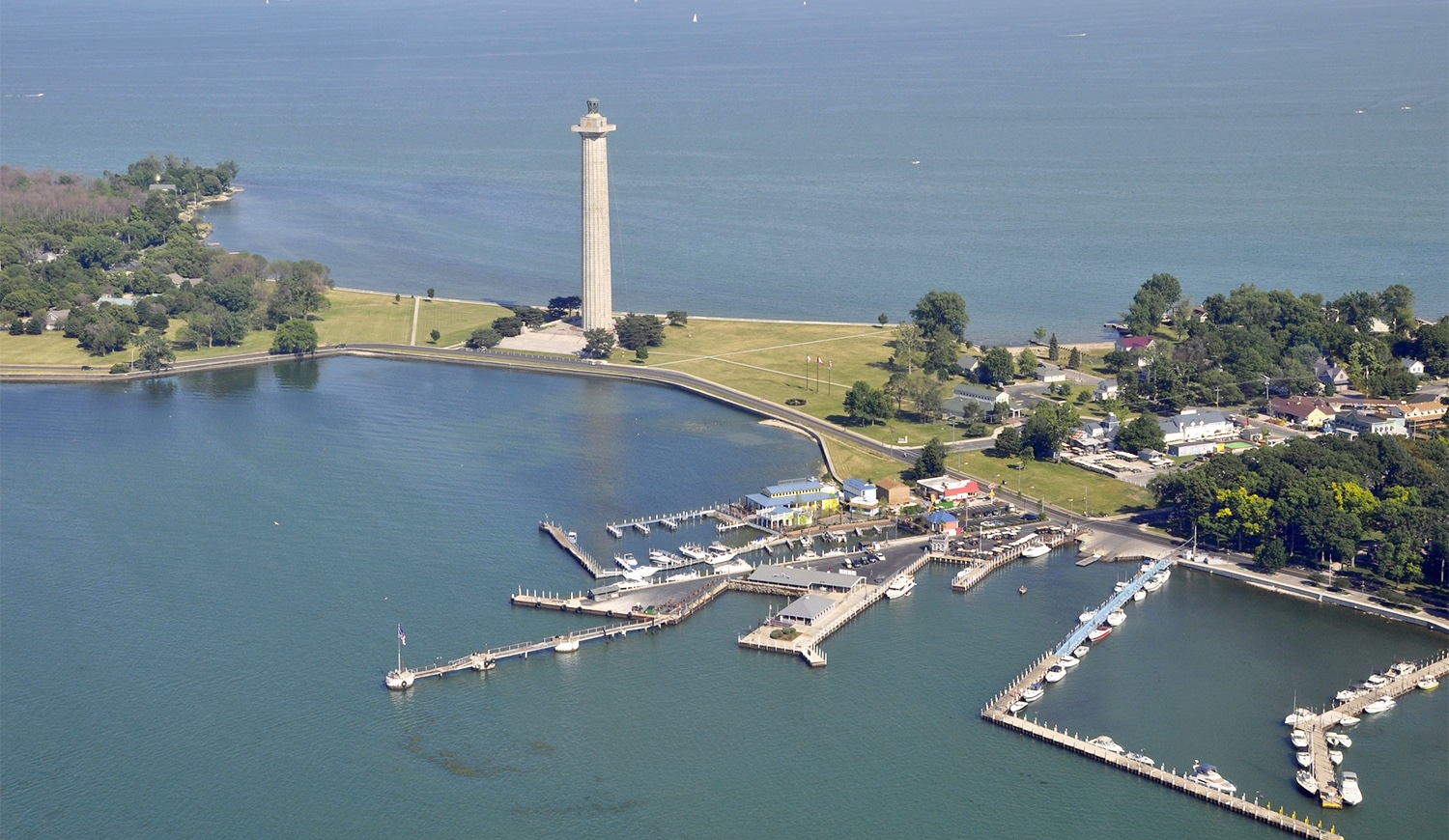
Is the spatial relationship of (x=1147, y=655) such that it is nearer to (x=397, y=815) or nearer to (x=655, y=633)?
(x=655, y=633)

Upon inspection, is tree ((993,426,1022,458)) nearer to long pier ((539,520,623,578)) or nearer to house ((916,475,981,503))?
house ((916,475,981,503))

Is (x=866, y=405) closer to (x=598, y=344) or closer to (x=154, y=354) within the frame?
(x=598, y=344)

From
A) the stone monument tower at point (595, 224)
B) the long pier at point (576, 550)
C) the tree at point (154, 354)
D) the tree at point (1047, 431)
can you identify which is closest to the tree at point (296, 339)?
the tree at point (154, 354)

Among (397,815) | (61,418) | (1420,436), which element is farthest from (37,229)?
(1420,436)

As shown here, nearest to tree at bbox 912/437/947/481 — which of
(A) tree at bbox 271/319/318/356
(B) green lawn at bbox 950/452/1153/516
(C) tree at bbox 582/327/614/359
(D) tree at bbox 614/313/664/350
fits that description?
(B) green lawn at bbox 950/452/1153/516

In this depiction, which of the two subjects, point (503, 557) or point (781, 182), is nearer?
point (503, 557)

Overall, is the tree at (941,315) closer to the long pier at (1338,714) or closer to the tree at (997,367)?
the tree at (997,367)
